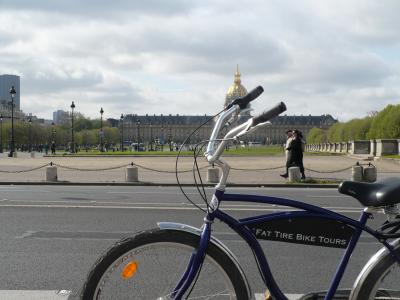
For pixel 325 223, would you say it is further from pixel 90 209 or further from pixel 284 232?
pixel 90 209

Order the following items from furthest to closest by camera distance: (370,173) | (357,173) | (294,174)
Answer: (357,173)
(294,174)
(370,173)

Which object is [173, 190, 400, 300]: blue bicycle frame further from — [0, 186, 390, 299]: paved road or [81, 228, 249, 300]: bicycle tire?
[0, 186, 390, 299]: paved road

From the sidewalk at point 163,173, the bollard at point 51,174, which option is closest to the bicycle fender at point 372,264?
the sidewalk at point 163,173

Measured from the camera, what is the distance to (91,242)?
27.9ft

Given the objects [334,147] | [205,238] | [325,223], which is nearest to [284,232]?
[325,223]

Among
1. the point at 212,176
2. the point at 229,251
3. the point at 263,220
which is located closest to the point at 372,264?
the point at 263,220

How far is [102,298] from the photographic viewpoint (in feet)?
11.1

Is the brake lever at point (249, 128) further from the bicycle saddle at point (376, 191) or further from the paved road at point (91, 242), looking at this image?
the paved road at point (91, 242)

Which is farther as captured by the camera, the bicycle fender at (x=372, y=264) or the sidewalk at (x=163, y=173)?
the sidewalk at (x=163, y=173)

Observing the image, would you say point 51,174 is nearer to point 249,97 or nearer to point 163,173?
point 163,173

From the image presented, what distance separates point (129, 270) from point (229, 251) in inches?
23.7

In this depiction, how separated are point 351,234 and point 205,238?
2.99 feet

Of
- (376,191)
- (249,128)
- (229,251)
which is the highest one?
(249,128)

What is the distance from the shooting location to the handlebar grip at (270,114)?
3215 mm
